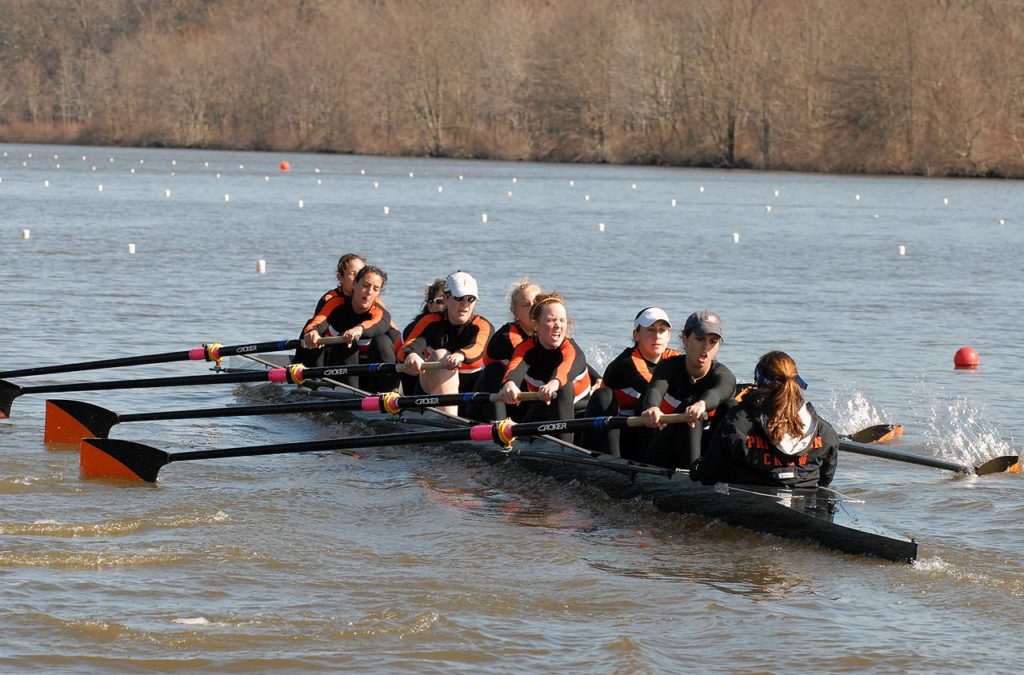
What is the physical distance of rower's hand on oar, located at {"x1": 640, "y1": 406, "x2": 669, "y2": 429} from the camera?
27.2 ft

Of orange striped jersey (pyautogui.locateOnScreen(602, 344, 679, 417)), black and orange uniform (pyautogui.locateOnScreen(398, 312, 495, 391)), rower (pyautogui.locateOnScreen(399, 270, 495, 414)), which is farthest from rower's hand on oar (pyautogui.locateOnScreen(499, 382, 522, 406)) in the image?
black and orange uniform (pyautogui.locateOnScreen(398, 312, 495, 391))

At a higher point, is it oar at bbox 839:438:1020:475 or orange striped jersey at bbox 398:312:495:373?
orange striped jersey at bbox 398:312:495:373

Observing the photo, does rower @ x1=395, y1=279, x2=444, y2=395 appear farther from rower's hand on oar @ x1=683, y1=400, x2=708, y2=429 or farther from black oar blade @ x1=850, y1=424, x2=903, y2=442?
rower's hand on oar @ x1=683, y1=400, x2=708, y2=429

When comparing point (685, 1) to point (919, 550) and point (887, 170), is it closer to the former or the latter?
point (887, 170)

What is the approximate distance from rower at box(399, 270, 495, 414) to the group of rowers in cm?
1

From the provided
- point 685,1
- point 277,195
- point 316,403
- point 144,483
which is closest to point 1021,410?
point 316,403

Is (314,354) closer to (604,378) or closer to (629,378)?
(604,378)

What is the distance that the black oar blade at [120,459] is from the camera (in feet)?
31.9

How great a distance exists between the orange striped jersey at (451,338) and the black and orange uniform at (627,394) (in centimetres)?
199

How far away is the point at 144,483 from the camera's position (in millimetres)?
9719

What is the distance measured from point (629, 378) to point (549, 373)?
0.72m

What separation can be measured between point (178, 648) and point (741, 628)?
257 centimetres

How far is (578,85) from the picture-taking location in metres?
74.3

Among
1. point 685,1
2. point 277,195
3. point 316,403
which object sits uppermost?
point 685,1
